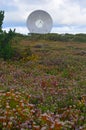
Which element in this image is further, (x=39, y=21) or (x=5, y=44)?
(x=39, y=21)

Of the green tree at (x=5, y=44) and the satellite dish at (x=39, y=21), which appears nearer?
the green tree at (x=5, y=44)

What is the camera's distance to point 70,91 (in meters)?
13.1

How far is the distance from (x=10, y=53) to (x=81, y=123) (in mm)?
19071

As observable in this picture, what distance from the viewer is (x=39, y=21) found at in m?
56.5

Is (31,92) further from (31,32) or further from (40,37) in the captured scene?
(31,32)

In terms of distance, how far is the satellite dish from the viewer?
55.7 metres

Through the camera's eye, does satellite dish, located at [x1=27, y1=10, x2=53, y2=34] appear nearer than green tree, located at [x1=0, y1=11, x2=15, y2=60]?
No

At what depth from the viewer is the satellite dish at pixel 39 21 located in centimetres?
5566

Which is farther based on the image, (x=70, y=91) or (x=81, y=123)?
(x=70, y=91)

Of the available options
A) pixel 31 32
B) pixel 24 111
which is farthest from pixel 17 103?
pixel 31 32

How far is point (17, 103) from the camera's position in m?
9.52

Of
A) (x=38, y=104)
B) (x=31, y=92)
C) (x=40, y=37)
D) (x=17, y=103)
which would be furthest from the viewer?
(x=40, y=37)

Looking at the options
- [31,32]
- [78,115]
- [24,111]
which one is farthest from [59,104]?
[31,32]

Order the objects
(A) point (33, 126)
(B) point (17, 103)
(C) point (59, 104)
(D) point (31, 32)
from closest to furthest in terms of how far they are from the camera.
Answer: (A) point (33, 126), (B) point (17, 103), (C) point (59, 104), (D) point (31, 32)
